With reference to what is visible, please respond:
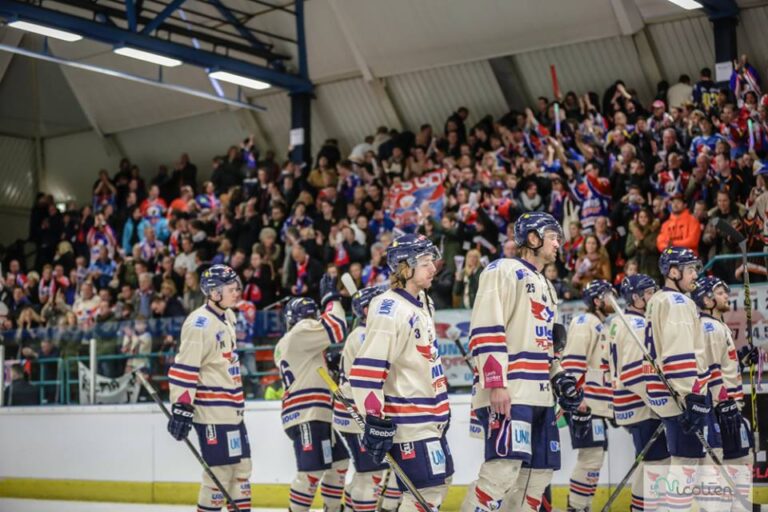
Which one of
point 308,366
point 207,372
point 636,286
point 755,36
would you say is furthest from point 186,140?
point 636,286

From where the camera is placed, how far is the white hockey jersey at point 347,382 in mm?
7672

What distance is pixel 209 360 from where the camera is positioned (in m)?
7.59

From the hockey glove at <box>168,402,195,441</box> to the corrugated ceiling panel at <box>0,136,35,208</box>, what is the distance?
14979 mm

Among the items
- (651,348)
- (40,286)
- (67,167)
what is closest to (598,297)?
(651,348)

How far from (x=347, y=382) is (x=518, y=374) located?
2124 millimetres

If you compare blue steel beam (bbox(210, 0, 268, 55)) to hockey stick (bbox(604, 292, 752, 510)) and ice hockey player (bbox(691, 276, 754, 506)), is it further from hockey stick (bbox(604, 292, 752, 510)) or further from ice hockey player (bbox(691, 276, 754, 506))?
hockey stick (bbox(604, 292, 752, 510))

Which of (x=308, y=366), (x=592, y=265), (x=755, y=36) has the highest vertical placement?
(x=755, y=36)

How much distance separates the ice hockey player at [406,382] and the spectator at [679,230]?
5235 millimetres

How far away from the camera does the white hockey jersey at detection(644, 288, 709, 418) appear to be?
688cm

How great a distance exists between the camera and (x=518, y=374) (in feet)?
19.0

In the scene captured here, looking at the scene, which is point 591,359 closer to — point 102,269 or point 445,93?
point 445,93

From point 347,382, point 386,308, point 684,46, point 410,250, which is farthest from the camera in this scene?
point 684,46

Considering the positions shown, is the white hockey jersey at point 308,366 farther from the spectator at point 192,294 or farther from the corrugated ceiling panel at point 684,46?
the corrugated ceiling panel at point 684,46

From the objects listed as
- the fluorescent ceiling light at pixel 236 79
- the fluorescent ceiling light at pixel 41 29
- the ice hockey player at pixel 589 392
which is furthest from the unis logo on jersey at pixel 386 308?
the fluorescent ceiling light at pixel 236 79
